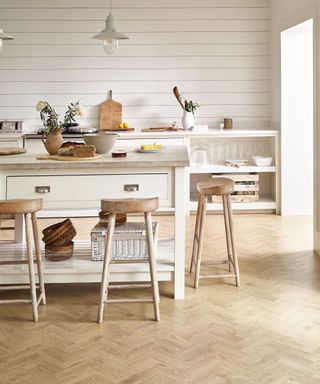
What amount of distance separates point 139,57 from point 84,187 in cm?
412

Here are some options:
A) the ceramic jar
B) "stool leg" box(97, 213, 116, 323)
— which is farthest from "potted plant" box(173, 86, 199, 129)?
"stool leg" box(97, 213, 116, 323)

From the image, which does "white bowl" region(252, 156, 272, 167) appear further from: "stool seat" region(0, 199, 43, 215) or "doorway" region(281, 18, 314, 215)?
"stool seat" region(0, 199, 43, 215)

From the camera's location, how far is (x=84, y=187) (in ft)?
15.0

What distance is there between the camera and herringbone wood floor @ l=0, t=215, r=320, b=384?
3420 mm

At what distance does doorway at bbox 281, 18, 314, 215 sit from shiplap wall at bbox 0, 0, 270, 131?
2.19ft

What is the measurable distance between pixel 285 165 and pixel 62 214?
12.8 ft

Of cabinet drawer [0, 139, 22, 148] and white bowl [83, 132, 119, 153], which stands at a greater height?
cabinet drawer [0, 139, 22, 148]

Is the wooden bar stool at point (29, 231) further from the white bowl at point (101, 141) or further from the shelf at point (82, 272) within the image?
the white bowl at point (101, 141)

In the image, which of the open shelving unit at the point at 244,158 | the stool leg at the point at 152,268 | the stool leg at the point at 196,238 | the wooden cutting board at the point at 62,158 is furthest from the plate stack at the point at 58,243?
the open shelving unit at the point at 244,158

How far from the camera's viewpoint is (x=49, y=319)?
4.30 metres

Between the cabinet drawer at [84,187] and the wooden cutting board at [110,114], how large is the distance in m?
3.83

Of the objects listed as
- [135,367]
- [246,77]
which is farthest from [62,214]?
[246,77]

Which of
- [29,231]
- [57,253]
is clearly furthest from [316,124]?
[29,231]

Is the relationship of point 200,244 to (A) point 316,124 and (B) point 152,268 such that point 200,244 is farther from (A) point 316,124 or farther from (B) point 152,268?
(A) point 316,124
